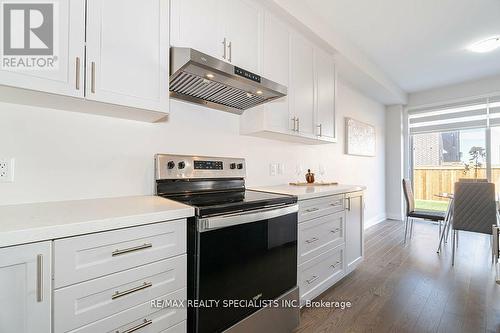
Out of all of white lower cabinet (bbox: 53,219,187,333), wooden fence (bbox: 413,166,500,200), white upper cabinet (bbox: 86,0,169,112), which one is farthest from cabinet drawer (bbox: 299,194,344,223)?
wooden fence (bbox: 413,166,500,200)

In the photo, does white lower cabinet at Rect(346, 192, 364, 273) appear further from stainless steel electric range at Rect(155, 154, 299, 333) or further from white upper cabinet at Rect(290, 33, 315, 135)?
stainless steel electric range at Rect(155, 154, 299, 333)

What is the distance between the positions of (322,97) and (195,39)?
1.57 metres

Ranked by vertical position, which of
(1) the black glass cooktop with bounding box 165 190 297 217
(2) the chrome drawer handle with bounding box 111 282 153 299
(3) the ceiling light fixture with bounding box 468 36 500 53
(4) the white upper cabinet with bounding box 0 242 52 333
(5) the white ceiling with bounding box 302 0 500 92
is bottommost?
(2) the chrome drawer handle with bounding box 111 282 153 299

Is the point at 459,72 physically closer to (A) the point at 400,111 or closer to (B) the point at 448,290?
(A) the point at 400,111

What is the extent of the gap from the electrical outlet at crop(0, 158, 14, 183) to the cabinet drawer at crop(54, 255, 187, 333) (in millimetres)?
719

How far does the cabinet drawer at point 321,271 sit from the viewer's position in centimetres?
185

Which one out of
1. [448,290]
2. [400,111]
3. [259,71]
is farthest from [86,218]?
[400,111]

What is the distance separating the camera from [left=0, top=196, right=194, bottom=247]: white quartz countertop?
2.53ft

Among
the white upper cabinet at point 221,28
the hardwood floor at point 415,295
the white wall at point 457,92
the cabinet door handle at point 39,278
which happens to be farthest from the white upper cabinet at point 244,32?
the white wall at point 457,92

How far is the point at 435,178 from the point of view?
4.90 meters

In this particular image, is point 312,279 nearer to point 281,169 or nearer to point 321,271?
point 321,271

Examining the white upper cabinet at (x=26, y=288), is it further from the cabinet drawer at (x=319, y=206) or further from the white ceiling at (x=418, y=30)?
the white ceiling at (x=418, y=30)

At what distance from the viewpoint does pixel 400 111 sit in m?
5.11

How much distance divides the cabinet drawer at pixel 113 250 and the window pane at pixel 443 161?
184 inches
